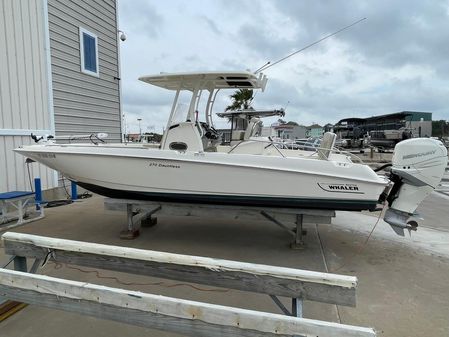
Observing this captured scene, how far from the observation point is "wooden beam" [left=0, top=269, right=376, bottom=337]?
1764 millimetres

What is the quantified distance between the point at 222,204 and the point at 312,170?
1.32 meters

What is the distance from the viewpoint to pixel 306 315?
3.10 meters

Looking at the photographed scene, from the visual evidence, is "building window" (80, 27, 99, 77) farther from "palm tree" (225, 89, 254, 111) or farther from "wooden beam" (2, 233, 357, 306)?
"wooden beam" (2, 233, 357, 306)

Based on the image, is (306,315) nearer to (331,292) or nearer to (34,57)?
(331,292)

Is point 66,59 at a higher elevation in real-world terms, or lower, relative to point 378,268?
higher

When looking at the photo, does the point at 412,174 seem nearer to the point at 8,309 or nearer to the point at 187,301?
the point at 187,301

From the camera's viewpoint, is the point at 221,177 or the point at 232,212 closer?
the point at 221,177

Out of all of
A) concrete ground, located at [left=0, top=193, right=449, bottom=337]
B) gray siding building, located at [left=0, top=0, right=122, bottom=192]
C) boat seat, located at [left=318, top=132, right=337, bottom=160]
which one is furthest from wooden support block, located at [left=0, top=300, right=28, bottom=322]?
gray siding building, located at [left=0, top=0, right=122, bottom=192]

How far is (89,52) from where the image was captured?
29.7ft

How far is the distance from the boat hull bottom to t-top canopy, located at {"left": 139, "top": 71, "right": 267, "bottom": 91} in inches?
66.5

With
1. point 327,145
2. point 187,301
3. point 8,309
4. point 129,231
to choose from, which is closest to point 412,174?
point 327,145

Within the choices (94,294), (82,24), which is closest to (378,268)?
(94,294)

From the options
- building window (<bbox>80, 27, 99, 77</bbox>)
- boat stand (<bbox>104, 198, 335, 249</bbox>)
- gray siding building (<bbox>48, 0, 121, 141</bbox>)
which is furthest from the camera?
building window (<bbox>80, 27, 99, 77</bbox>)

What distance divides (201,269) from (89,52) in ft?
27.4
